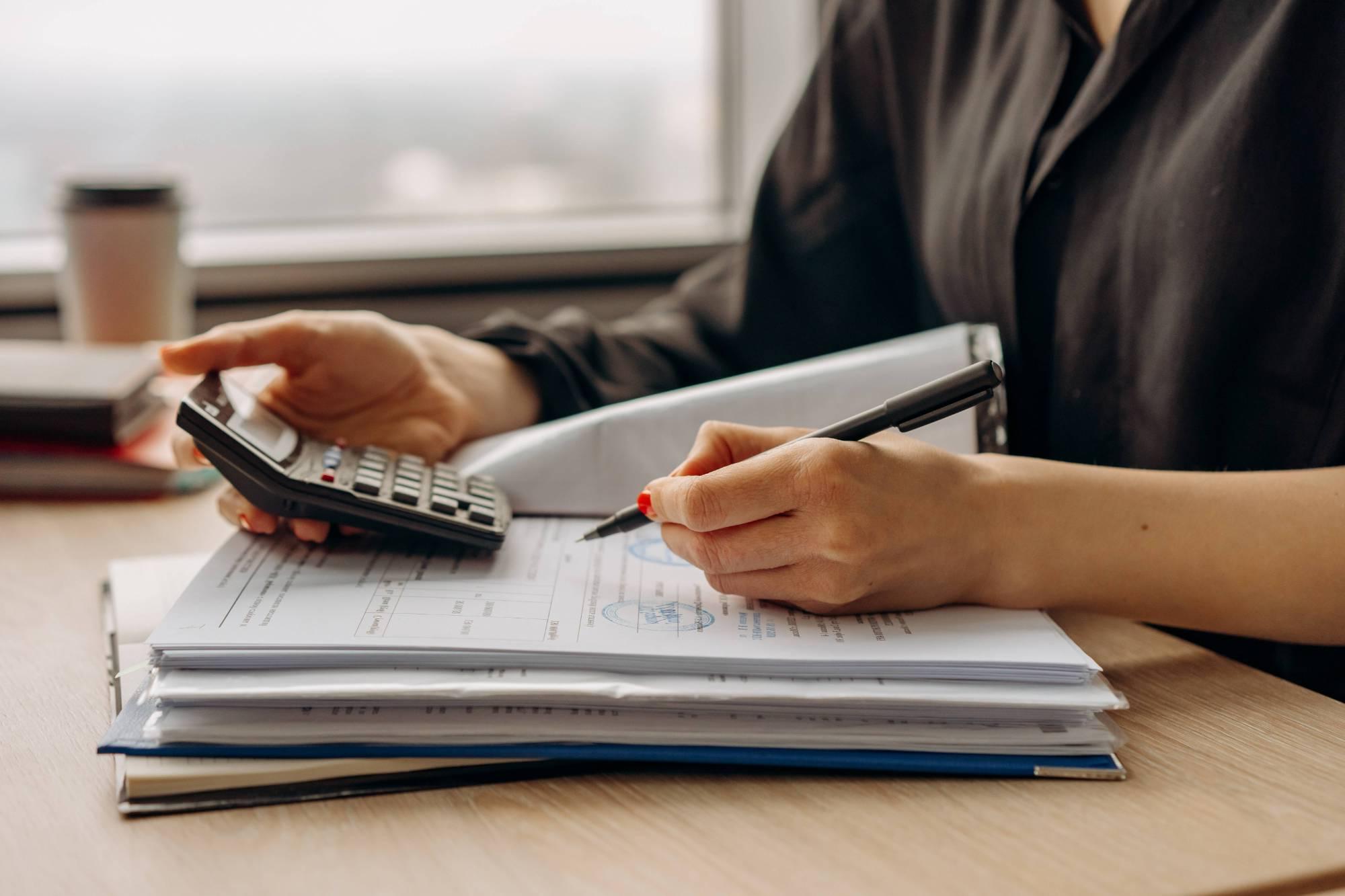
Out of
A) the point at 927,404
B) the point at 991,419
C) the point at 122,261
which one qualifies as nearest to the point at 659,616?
the point at 927,404

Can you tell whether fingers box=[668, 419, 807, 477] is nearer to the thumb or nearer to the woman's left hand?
the woman's left hand

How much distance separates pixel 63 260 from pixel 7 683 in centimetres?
67

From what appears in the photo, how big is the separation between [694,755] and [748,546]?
0.10 m

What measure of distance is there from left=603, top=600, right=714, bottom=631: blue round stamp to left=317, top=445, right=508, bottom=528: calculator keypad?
101 millimetres

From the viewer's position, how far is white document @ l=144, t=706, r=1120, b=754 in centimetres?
44

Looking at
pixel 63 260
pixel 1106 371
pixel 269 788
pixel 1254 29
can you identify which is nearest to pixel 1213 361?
pixel 1106 371

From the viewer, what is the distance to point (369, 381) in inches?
28.9

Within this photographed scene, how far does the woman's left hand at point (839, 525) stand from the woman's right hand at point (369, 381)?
27 cm

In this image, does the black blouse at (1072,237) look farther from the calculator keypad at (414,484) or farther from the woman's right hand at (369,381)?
the calculator keypad at (414,484)

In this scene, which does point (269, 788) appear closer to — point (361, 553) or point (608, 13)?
point (361, 553)

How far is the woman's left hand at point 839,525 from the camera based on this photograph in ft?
1.62

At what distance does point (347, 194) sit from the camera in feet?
4.65

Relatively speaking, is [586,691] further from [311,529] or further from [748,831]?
[311,529]

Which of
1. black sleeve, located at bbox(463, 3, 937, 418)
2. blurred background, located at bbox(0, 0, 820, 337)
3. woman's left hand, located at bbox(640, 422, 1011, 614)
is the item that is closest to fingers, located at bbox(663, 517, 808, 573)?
woman's left hand, located at bbox(640, 422, 1011, 614)
